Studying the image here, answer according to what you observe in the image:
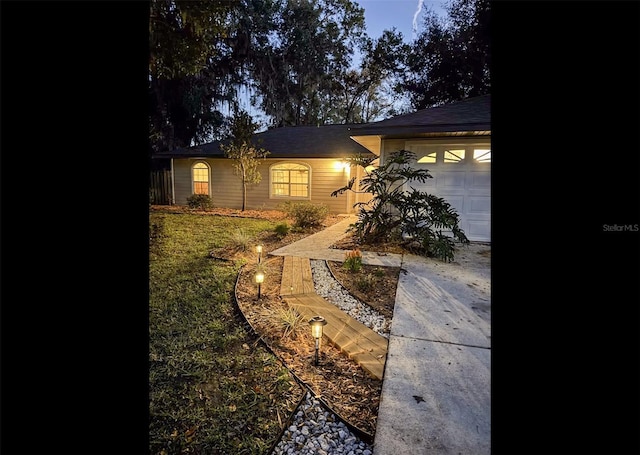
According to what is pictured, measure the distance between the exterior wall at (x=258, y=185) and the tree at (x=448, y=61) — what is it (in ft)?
18.4

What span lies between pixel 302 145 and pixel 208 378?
1073cm

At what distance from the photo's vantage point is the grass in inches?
70.6

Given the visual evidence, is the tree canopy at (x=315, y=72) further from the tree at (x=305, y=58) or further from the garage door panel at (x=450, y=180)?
the garage door panel at (x=450, y=180)

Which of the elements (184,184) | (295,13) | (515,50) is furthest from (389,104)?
(515,50)

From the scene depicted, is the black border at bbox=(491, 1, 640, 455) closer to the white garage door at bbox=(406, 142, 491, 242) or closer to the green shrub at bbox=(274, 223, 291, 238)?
the white garage door at bbox=(406, 142, 491, 242)

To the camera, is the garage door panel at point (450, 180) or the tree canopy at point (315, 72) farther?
the tree canopy at point (315, 72)

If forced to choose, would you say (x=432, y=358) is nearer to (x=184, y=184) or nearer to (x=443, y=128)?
(x=443, y=128)

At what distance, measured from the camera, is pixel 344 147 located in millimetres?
11484

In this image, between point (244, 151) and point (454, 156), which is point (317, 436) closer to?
point (454, 156)

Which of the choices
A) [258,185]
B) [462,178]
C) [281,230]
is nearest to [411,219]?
[462,178]

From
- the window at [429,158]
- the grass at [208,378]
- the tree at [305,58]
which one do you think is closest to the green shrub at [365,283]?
the grass at [208,378]

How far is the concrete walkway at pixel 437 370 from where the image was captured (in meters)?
1.72

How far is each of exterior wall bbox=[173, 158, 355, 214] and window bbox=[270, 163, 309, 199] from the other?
186mm

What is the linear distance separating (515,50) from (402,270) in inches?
175
